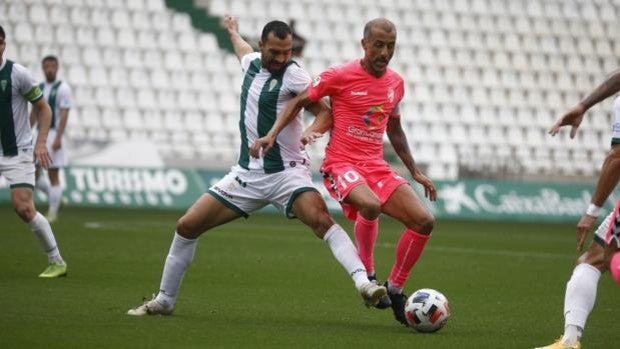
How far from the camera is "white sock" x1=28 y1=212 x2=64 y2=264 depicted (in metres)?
11.4

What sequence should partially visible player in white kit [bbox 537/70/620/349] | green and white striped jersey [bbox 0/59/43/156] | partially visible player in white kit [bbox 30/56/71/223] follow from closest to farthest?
1. partially visible player in white kit [bbox 537/70/620/349]
2. green and white striped jersey [bbox 0/59/43/156]
3. partially visible player in white kit [bbox 30/56/71/223]

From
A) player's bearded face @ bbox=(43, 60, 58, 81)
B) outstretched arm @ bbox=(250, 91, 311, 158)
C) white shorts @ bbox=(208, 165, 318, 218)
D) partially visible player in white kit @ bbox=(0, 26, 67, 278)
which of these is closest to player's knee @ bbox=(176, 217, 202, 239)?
white shorts @ bbox=(208, 165, 318, 218)

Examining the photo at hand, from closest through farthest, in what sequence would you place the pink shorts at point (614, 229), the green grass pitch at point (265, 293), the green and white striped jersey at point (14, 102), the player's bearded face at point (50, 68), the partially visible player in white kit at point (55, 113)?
the pink shorts at point (614, 229)
the green grass pitch at point (265, 293)
the green and white striped jersey at point (14, 102)
the partially visible player in white kit at point (55, 113)
the player's bearded face at point (50, 68)

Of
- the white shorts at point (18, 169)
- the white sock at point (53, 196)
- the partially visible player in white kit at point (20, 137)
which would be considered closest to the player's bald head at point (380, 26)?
the partially visible player in white kit at point (20, 137)

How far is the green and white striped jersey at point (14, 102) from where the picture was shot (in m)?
11.2

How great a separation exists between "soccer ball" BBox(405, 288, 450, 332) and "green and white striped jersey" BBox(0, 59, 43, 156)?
4778 millimetres

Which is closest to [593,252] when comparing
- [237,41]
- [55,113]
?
[237,41]

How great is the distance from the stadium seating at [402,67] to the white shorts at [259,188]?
1810 centimetres

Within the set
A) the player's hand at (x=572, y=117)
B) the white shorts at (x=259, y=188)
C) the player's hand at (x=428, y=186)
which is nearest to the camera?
the player's hand at (x=572, y=117)

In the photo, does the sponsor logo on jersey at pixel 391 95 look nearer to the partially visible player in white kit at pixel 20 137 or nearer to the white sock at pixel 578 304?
the white sock at pixel 578 304

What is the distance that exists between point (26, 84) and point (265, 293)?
310 cm

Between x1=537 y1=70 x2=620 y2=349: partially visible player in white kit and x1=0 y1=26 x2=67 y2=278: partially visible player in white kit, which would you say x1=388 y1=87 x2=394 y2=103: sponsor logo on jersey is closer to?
x1=537 y1=70 x2=620 y2=349: partially visible player in white kit

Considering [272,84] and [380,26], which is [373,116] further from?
[272,84]

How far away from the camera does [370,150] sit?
9.32 metres
